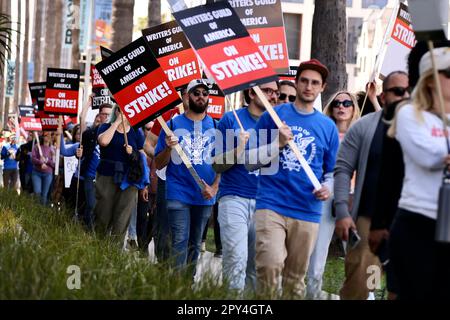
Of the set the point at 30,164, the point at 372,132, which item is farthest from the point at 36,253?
the point at 30,164

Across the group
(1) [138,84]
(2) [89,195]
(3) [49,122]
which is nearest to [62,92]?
(3) [49,122]

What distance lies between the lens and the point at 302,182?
9.09 metres

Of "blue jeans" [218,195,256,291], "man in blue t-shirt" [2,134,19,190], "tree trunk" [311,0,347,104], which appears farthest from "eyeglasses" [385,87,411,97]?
"man in blue t-shirt" [2,134,19,190]

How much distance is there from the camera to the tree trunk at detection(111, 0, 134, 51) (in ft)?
90.2

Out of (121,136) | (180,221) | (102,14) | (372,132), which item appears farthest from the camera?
(102,14)

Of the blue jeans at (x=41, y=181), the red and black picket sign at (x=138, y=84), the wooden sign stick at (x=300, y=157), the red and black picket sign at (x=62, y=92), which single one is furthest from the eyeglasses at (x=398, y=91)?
the blue jeans at (x=41, y=181)

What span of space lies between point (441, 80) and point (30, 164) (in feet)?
81.8

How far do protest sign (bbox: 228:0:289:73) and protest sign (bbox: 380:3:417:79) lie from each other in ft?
4.30

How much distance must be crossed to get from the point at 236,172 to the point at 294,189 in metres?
1.35

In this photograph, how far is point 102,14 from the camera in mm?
79875

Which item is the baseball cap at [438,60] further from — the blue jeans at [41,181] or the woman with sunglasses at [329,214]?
the blue jeans at [41,181]

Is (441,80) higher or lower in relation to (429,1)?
lower

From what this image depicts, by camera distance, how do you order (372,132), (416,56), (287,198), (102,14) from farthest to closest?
(102,14) → (287,198) → (372,132) → (416,56)

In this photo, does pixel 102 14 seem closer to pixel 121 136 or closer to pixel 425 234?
pixel 121 136
